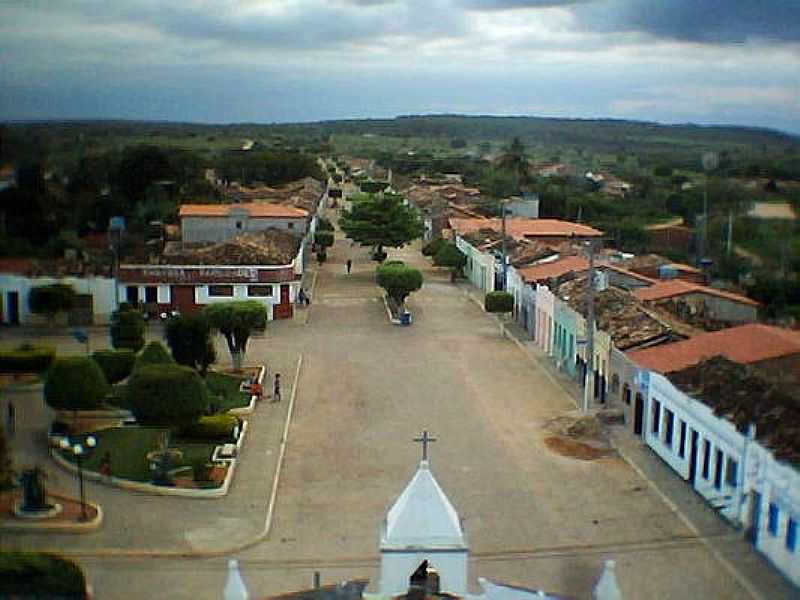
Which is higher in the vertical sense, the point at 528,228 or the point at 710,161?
the point at 710,161

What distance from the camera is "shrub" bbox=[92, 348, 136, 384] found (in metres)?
22.8

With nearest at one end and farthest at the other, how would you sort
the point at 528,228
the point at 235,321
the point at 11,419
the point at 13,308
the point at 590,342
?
the point at 11,419
the point at 590,342
the point at 235,321
the point at 13,308
the point at 528,228

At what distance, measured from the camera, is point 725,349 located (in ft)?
67.7

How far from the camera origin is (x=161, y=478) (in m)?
17.5

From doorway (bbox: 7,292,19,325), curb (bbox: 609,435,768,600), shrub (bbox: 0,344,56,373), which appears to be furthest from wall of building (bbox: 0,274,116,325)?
curb (bbox: 609,435,768,600)

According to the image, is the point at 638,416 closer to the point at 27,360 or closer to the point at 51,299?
the point at 27,360

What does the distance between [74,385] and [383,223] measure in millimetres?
29101

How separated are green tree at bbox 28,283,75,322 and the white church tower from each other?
23743 mm

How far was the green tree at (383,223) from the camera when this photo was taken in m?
47.3

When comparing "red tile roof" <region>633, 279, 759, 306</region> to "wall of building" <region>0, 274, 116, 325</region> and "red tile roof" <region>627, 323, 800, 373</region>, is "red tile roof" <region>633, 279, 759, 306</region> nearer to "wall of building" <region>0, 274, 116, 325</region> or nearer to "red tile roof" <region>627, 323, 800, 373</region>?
"red tile roof" <region>627, 323, 800, 373</region>

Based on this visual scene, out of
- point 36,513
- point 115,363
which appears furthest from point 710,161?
point 36,513

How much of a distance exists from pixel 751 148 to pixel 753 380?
515 inches

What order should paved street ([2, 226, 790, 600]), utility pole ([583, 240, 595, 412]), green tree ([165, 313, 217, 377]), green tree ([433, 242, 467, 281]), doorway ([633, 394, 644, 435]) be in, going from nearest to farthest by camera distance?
paved street ([2, 226, 790, 600])
doorway ([633, 394, 644, 435])
utility pole ([583, 240, 595, 412])
green tree ([165, 313, 217, 377])
green tree ([433, 242, 467, 281])

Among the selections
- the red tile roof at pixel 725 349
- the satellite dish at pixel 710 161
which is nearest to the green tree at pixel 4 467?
the red tile roof at pixel 725 349
